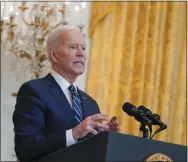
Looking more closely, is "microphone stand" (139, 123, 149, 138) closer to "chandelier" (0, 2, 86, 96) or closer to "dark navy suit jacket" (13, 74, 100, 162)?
"dark navy suit jacket" (13, 74, 100, 162)

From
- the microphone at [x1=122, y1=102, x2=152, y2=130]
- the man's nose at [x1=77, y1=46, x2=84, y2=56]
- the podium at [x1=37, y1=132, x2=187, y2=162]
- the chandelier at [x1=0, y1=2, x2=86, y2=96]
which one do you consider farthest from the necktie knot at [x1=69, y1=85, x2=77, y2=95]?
the chandelier at [x1=0, y1=2, x2=86, y2=96]

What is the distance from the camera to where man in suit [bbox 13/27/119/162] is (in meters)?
2.19

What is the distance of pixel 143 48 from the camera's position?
5.25m

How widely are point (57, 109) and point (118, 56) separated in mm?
2968

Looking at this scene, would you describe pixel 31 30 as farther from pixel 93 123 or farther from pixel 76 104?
pixel 93 123

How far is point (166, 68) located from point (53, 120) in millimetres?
3003

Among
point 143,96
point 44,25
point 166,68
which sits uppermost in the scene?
point 44,25

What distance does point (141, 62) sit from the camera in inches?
206

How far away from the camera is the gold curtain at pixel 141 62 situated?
5.13 m

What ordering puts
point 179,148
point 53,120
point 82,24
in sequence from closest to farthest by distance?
point 179,148, point 53,120, point 82,24

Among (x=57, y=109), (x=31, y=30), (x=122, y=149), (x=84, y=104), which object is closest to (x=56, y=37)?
(x=84, y=104)

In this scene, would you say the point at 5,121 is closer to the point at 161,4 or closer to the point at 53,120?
the point at 161,4

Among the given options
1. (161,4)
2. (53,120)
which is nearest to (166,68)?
(161,4)

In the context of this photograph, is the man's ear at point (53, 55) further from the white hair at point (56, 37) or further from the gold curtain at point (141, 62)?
the gold curtain at point (141, 62)
